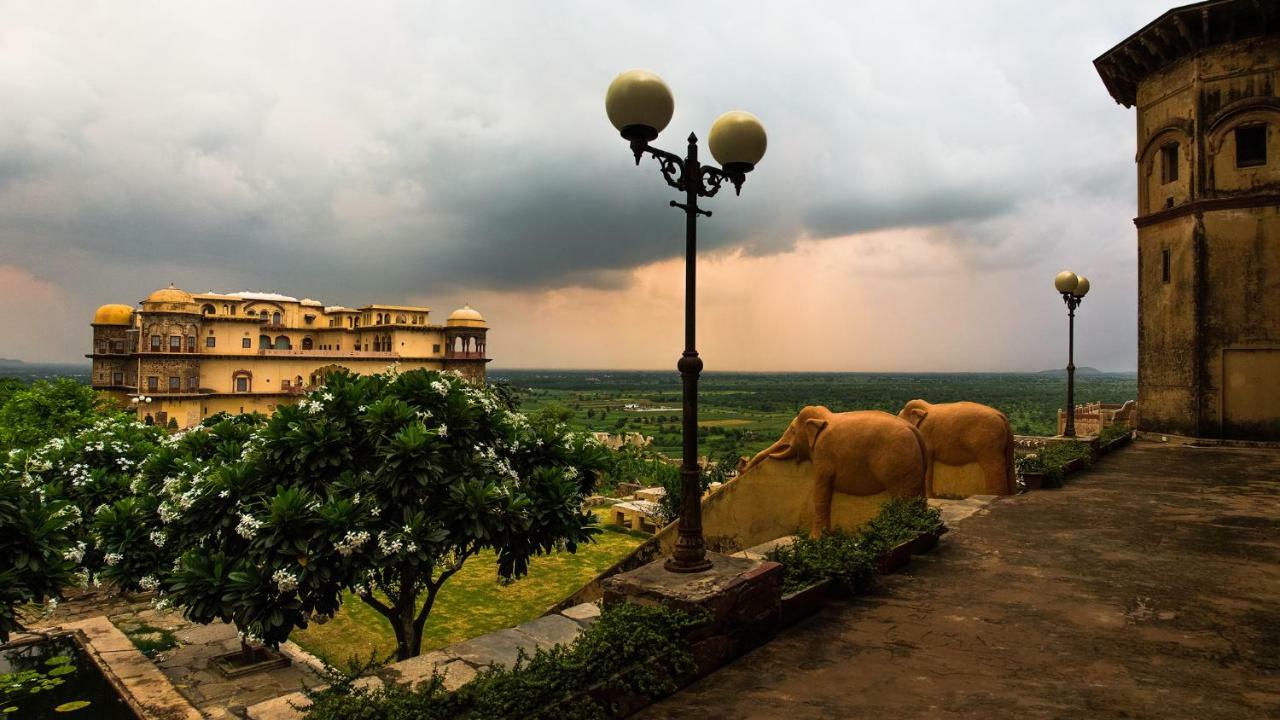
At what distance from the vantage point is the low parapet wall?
32.2ft

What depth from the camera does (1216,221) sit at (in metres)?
19.2

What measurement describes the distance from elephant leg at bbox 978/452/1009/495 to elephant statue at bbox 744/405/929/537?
2.88 meters

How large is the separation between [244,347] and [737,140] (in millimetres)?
53049

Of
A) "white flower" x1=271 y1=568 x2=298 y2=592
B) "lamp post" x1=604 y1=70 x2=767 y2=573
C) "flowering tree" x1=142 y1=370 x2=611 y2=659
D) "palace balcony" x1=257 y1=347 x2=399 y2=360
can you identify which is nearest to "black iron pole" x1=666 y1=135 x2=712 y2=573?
"lamp post" x1=604 y1=70 x2=767 y2=573

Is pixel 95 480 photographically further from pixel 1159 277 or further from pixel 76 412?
pixel 1159 277

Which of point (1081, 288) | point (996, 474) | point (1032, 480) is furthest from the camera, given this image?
point (1081, 288)

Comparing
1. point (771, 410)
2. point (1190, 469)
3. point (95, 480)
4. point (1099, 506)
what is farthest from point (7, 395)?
point (771, 410)

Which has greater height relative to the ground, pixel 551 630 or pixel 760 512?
pixel 760 512

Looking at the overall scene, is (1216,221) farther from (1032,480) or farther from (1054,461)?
(1032,480)

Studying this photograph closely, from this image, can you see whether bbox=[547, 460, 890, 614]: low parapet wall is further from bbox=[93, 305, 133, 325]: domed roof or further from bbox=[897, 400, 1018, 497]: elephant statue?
bbox=[93, 305, 133, 325]: domed roof

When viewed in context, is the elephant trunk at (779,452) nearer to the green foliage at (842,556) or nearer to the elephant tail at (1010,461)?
the green foliage at (842,556)

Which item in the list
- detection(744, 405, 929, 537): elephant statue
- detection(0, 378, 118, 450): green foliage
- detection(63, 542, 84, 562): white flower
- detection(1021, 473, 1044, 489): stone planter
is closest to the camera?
detection(63, 542, 84, 562): white flower

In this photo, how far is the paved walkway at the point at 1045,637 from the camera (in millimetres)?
4496

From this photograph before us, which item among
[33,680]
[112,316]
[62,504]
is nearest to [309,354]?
[112,316]
